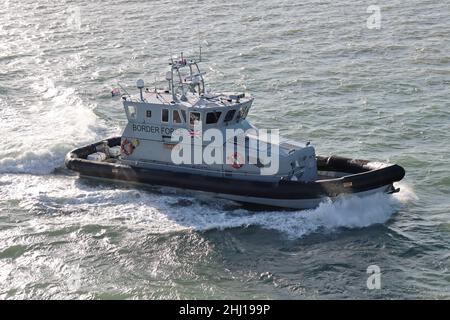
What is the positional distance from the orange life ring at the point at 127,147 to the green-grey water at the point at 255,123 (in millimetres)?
1091

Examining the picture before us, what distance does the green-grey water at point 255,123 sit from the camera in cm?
1565

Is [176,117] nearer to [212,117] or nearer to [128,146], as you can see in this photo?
[212,117]

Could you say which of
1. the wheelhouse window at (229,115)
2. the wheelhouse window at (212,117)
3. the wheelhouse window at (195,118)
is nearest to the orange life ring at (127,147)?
the wheelhouse window at (195,118)

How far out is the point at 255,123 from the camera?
25609mm

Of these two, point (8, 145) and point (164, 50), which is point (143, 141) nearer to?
point (8, 145)

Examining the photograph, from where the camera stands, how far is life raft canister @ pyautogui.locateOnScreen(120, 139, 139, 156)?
20406 mm

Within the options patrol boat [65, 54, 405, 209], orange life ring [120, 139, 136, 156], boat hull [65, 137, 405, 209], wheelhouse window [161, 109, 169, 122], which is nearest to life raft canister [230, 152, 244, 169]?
patrol boat [65, 54, 405, 209]

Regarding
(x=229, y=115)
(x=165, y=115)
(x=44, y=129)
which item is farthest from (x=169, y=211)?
(x=44, y=129)

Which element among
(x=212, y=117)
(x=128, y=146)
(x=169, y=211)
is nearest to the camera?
(x=169, y=211)

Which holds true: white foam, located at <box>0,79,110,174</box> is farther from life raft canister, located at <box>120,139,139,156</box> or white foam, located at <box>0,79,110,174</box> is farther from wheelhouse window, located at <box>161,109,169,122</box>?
wheelhouse window, located at <box>161,109,169,122</box>

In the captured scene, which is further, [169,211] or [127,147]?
[127,147]

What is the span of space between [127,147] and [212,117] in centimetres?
295

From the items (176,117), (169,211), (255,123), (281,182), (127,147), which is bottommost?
(169,211)

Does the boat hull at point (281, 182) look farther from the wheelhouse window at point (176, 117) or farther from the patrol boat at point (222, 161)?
the wheelhouse window at point (176, 117)
